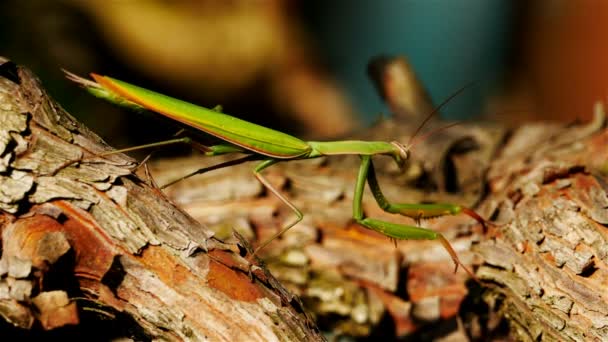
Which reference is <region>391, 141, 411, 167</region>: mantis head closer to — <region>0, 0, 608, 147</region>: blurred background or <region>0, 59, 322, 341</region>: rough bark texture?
<region>0, 59, 322, 341</region>: rough bark texture

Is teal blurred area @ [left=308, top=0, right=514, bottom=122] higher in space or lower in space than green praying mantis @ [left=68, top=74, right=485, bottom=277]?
higher

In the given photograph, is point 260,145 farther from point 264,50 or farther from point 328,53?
point 328,53

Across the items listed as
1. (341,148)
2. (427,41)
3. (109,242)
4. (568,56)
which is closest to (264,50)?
(427,41)

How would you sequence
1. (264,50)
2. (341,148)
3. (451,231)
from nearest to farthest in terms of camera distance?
(341,148) < (451,231) < (264,50)

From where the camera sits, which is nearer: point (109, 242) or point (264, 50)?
point (109, 242)

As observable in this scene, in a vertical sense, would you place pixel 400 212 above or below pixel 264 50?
below

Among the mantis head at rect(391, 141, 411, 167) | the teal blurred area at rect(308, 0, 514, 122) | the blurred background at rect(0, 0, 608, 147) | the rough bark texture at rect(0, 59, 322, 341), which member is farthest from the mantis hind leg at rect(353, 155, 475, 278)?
the teal blurred area at rect(308, 0, 514, 122)

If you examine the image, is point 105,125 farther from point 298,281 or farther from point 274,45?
point 298,281
